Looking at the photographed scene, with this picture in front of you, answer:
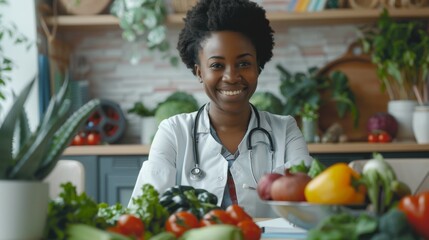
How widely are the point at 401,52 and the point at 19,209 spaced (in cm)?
290

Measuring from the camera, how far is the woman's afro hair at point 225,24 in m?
2.18

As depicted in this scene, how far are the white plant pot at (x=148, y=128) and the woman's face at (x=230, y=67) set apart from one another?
1590 millimetres

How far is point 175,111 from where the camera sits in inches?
142

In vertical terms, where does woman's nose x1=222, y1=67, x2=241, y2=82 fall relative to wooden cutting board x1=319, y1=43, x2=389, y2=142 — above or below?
below

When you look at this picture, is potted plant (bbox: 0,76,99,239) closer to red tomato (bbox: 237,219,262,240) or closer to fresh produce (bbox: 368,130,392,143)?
red tomato (bbox: 237,219,262,240)

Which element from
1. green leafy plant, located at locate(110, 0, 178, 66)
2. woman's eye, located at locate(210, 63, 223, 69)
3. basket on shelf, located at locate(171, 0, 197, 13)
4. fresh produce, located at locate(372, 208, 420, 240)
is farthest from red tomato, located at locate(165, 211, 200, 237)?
basket on shelf, located at locate(171, 0, 197, 13)

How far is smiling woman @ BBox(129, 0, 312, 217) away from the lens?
211 centimetres

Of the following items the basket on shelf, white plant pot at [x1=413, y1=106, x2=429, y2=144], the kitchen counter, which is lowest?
the kitchen counter

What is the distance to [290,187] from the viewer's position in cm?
133

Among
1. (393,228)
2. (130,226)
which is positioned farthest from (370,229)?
(130,226)

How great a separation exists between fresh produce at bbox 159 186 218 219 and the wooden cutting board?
2.47 m

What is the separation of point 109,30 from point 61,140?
2.97 meters

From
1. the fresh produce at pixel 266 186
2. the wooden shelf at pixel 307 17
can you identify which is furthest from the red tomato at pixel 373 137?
the fresh produce at pixel 266 186

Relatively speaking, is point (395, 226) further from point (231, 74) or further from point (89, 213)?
point (231, 74)
